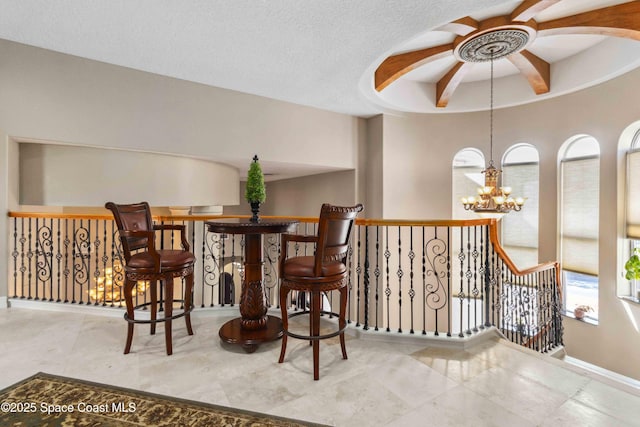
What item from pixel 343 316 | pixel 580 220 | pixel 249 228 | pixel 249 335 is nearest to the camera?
pixel 249 228

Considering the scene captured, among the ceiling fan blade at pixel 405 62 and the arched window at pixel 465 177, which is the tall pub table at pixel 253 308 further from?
the arched window at pixel 465 177

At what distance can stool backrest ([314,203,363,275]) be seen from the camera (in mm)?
2213

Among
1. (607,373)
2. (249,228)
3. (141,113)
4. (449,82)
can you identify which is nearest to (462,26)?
(449,82)

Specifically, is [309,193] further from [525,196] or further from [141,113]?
[525,196]

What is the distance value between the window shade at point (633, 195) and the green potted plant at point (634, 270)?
0.93 ft

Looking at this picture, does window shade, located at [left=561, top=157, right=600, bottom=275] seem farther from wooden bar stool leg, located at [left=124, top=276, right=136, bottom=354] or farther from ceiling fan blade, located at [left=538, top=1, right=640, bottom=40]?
wooden bar stool leg, located at [left=124, top=276, right=136, bottom=354]

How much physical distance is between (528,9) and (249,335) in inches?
169

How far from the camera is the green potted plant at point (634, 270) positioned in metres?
4.35

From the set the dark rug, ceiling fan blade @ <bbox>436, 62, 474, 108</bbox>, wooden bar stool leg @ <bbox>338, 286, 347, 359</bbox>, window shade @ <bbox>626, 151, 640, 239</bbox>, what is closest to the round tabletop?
wooden bar stool leg @ <bbox>338, 286, 347, 359</bbox>

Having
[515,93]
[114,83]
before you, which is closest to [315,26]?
[114,83]

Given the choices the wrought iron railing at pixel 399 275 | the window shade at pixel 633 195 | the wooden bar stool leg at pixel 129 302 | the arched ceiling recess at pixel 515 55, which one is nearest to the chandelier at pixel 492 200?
the wrought iron railing at pixel 399 275

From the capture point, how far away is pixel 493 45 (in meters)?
4.04

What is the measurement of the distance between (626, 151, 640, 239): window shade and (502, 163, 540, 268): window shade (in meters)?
1.31

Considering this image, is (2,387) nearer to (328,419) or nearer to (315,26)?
(328,419)
